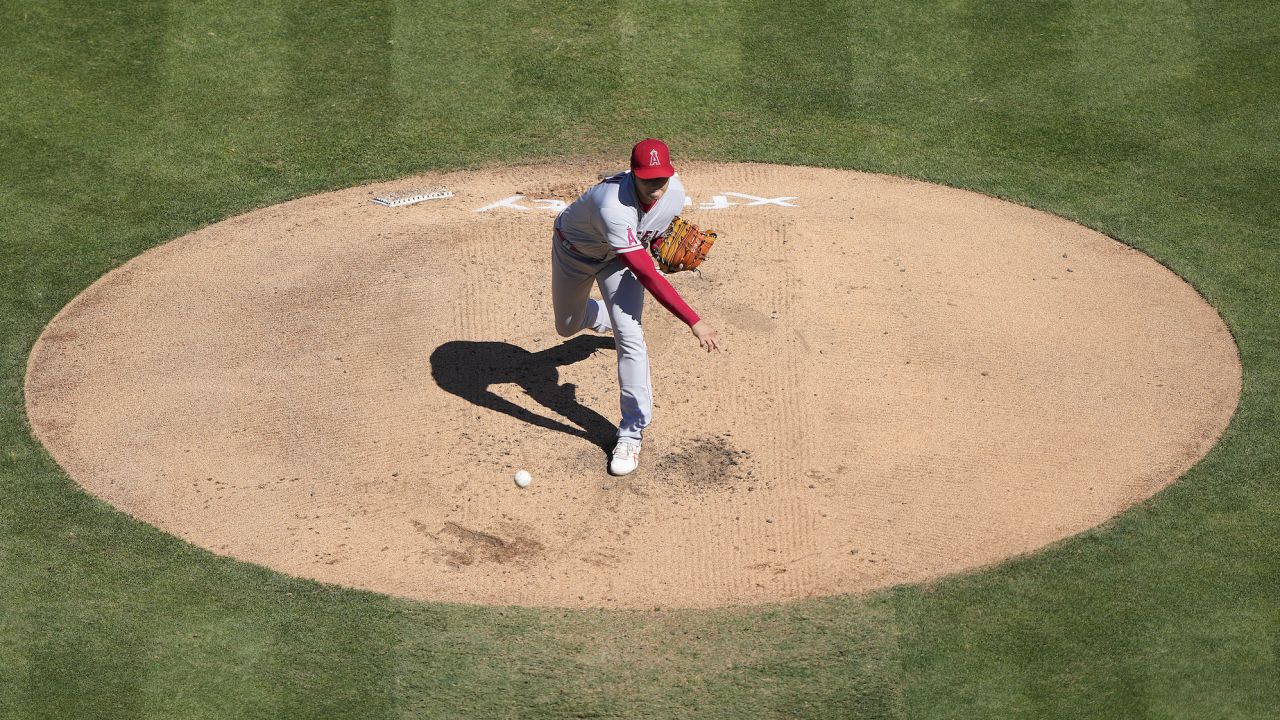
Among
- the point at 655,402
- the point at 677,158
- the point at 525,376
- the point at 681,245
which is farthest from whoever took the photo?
the point at 677,158

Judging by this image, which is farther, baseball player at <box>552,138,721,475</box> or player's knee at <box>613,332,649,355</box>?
player's knee at <box>613,332,649,355</box>

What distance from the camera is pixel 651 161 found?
7.76 meters

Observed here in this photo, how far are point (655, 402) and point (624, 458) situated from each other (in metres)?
0.78

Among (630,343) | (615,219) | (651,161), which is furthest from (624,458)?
(651,161)

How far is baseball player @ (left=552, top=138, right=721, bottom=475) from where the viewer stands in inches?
308

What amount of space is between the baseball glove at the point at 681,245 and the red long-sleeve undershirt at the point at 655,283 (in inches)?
11.6

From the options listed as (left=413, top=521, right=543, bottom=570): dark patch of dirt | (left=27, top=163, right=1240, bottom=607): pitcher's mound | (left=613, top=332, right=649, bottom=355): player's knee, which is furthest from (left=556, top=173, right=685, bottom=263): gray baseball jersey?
(left=413, top=521, right=543, bottom=570): dark patch of dirt

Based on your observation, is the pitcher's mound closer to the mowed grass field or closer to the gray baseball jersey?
the mowed grass field

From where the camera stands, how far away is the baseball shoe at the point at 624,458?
862 cm

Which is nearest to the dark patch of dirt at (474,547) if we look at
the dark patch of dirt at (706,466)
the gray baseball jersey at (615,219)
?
the dark patch of dirt at (706,466)

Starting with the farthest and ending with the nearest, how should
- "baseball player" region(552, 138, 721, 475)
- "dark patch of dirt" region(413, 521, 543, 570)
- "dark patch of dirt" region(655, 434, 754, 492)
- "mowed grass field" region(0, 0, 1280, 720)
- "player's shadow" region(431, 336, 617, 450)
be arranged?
"player's shadow" region(431, 336, 617, 450)
"dark patch of dirt" region(655, 434, 754, 492)
"dark patch of dirt" region(413, 521, 543, 570)
"baseball player" region(552, 138, 721, 475)
"mowed grass field" region(0, 0, 1280, 720)

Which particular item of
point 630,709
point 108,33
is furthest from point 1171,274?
point 108,33

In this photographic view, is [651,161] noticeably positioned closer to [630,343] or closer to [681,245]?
[681,245]

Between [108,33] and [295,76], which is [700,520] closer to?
[295,76]
